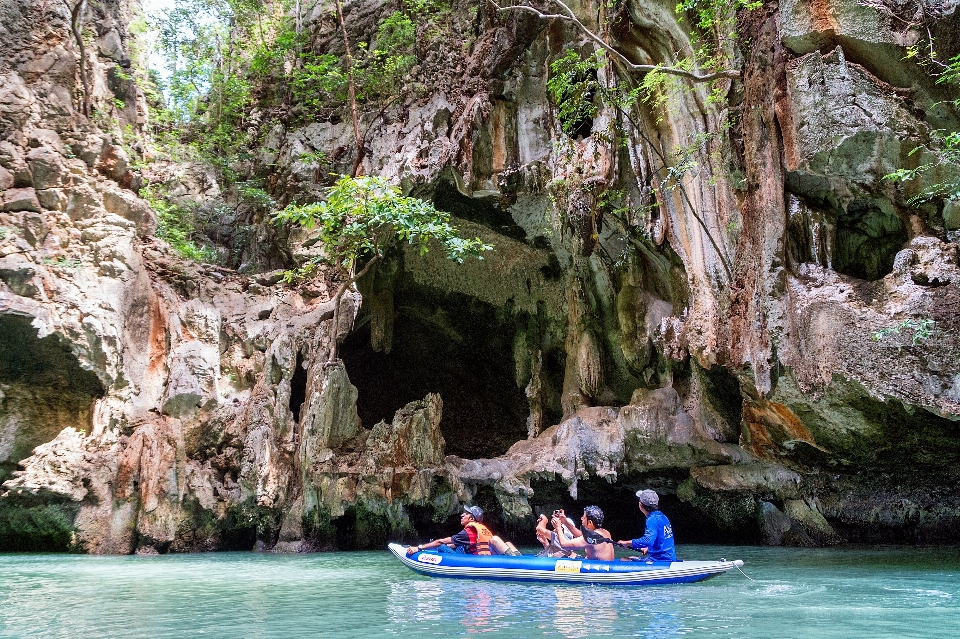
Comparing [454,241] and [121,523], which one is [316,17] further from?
[121,523]

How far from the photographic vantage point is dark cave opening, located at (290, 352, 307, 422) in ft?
43.2

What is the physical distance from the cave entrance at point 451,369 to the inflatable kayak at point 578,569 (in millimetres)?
8445

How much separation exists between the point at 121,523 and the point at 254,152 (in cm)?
948

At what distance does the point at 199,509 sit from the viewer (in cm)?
1180

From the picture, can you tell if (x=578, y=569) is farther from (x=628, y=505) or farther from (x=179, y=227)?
(x=179, y=227)

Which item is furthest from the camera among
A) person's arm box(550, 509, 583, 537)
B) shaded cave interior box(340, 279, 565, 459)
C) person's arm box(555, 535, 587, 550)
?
shaded cave interior box(340, 279, 565, 459)

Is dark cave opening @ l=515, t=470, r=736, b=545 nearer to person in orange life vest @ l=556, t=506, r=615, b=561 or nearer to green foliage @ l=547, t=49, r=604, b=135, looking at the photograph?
person in orange life vest @ l=556, t=506, r=615, b=561

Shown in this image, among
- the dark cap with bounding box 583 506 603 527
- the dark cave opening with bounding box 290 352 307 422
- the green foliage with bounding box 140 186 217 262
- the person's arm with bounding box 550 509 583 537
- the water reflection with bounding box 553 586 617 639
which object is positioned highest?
the green foliage with bounding box 140 186 217 262

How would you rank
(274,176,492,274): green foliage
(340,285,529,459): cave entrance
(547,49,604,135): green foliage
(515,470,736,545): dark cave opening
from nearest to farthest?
(274,176,492,274): green foliage < (547,49,604,135): green foliage < (515,470,736,545): dark cave opening < (340,285,529,459): cave entrance

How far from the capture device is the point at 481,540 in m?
8.55

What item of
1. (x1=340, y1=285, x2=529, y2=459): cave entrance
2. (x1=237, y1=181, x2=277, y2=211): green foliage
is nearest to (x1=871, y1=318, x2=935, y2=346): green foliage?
(x1=340, y1=285, x2=529, y2=459): cave entrance

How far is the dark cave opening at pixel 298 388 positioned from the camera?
1316 centimetres

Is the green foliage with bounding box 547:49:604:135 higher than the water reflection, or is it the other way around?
the green foliage with bounding box 547:49:604:135

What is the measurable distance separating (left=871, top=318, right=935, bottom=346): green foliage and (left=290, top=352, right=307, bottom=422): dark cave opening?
949 cm
